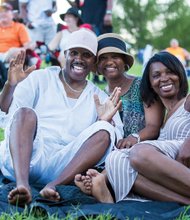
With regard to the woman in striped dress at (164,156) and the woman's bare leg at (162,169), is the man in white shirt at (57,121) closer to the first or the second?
the woman in striped dress at (164,156)

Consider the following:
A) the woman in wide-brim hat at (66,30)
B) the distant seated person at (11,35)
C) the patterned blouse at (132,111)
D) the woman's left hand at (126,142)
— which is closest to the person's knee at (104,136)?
the woman's left hand at (126,142)

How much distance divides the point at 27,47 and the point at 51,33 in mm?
1381

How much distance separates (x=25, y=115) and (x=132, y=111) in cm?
115

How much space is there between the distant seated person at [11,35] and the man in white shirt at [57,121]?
547cm

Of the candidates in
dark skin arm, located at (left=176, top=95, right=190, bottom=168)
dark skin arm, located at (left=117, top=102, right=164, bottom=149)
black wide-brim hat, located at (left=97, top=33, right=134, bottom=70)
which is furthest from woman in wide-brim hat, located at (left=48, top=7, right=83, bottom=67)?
dark skin arm, located at (left=176, top=95, right=190, bottom=168)

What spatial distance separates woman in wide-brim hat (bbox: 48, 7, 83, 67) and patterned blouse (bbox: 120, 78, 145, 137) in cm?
494

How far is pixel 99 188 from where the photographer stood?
14.9 feet

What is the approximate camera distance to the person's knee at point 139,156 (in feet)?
14.5

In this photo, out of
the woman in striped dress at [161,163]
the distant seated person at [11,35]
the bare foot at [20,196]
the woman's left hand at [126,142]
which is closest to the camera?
the bare foot at [20,196]

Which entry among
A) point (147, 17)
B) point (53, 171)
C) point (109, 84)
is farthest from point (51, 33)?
point (147, 17)

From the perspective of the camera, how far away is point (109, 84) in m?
5.73

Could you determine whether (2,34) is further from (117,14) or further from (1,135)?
(117,14)

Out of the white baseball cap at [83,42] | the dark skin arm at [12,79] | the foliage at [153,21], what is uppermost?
the white baseball cap at [83,42]

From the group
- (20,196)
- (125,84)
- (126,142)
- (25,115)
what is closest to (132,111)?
(125,84)
